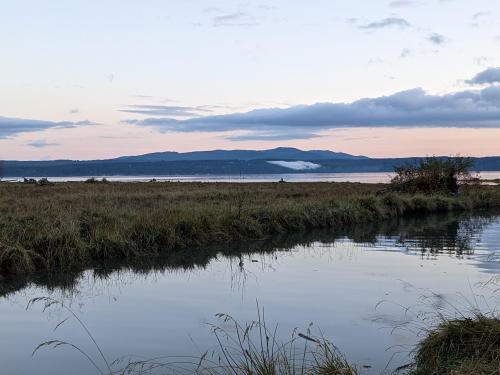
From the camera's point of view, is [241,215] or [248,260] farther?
[241,215]

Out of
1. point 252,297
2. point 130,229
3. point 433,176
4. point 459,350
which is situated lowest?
point 252,297

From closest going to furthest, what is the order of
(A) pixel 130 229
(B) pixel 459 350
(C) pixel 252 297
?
(B) pixel 459 350 < (C) pixel 252 297 < (A) pixel 130 229

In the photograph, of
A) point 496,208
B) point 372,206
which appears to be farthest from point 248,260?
point 496,208

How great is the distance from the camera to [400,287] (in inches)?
507

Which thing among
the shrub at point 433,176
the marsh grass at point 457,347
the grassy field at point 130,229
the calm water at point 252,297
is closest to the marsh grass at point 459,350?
the marsh grass at point 457,347

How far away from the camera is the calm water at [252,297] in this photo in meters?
8.84

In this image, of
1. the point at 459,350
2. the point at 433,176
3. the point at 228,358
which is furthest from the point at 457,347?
the point at 433,176

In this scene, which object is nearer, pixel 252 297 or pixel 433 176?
pixel 252 297

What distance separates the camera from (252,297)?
478 inches

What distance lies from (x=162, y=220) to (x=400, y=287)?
893 cm

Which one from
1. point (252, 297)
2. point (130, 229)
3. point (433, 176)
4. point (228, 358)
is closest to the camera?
point (228, 358)

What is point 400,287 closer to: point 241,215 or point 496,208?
point 241,215

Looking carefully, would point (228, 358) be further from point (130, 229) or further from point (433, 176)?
point (433, 176)

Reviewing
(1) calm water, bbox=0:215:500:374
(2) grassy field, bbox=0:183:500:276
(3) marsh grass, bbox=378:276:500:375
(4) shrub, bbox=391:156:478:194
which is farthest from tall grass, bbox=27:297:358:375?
(4) shrub, bbox=391:156:478:194
